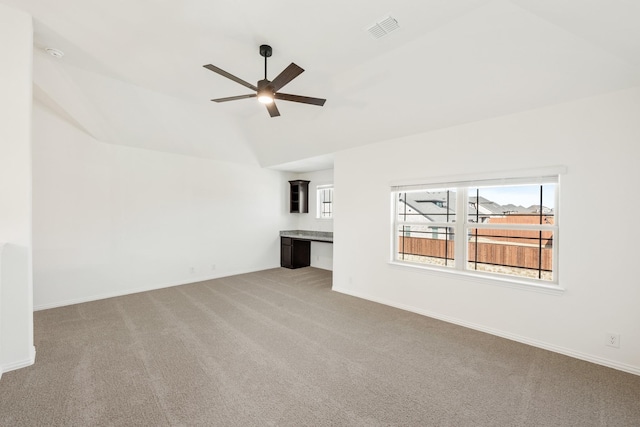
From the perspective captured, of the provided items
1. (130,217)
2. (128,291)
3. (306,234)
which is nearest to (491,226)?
(306,234)

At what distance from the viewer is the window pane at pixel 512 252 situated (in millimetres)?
3252

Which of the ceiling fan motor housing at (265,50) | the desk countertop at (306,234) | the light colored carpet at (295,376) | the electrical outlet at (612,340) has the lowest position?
the light colored carpet at (295,376)

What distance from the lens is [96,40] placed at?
2.80 meters

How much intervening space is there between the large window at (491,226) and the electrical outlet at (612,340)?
1.98 feet

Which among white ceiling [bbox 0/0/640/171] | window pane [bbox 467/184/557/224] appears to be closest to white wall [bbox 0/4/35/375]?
white ceiling [bbox 0/0/640/171]

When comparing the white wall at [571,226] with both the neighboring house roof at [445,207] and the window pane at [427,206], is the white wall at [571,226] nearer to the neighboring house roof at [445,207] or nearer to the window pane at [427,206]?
the neighboring house roof at [445,207]

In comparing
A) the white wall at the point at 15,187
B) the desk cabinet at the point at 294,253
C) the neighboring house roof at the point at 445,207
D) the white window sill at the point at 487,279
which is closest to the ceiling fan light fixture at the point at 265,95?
the white wall at the point at 15,187

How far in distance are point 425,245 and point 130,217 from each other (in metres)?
5.18

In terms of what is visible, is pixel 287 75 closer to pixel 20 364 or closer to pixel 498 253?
pixel 498 253

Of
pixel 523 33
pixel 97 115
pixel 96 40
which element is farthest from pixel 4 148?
pixel 523 33

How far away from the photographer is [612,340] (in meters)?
2.58

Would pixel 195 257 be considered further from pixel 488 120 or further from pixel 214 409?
pixel 488 120

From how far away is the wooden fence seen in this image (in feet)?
10.8

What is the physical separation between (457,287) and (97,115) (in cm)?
571
